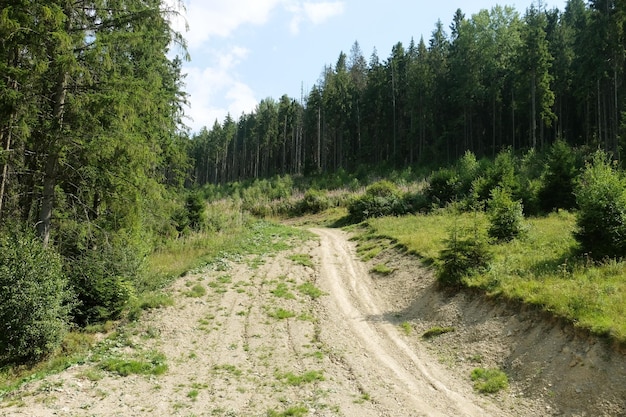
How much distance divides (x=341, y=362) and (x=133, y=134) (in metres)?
8.12

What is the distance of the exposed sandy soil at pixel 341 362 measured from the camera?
23.9ft

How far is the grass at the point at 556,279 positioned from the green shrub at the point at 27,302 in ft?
33.9

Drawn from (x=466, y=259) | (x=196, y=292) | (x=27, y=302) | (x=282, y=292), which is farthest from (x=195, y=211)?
(x=466, y=259)

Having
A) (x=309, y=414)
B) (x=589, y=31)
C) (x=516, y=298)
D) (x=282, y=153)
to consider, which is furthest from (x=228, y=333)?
(x=282, y=153)

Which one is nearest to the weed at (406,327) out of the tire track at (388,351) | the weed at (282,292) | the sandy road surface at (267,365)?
the sandy road surface at (267,365)

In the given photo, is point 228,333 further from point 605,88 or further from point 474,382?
point 605,88

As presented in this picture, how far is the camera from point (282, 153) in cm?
8169

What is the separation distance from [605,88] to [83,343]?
47.3 m

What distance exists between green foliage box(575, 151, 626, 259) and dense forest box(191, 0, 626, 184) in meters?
23.5

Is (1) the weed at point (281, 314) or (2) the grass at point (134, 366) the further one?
(1) the weed at point (281, 314)

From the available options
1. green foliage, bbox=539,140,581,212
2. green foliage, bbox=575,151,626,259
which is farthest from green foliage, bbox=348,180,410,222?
green foliage, bbox=575,151,626,259

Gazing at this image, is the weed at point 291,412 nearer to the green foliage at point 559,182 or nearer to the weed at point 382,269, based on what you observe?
the weed at point 382,269

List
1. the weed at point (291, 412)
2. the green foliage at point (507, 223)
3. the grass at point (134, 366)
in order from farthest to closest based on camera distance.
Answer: the green foliage at point (507, 223) → the grass at point (134, 366) → the weed at point (291, 412)

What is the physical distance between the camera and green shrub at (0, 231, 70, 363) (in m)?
9.16
